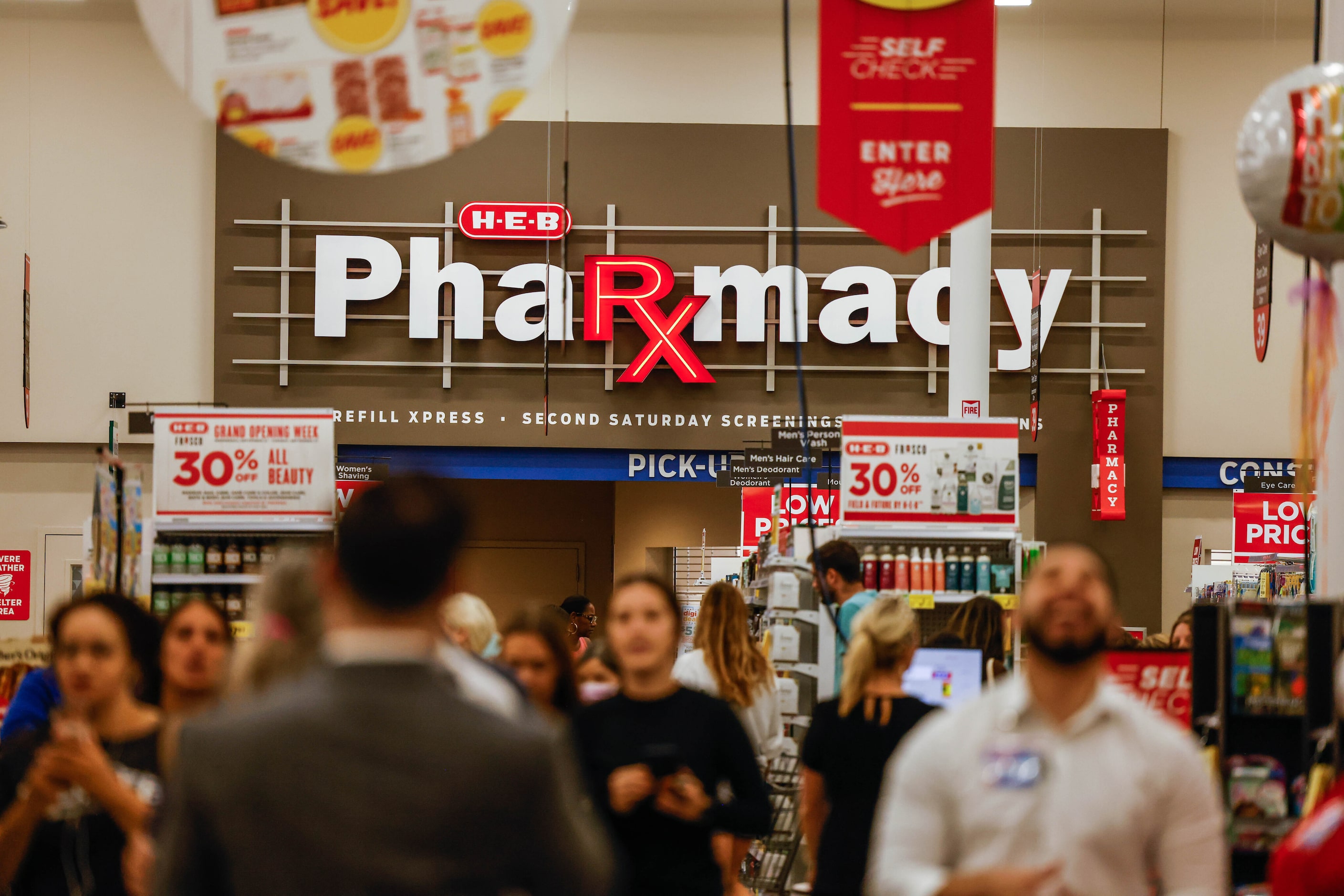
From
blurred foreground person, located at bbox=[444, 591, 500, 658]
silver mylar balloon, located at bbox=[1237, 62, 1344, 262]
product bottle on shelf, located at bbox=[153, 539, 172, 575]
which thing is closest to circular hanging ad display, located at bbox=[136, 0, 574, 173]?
blurred foreground person, located at bbox=[444, 591, 500, 658]

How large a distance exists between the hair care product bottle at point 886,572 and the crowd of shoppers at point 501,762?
9.52 feet

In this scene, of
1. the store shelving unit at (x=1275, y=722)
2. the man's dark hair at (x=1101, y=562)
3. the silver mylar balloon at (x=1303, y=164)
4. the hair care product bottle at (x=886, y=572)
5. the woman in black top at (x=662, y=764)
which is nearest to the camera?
the man's dark hair at (x=1101, y=562)

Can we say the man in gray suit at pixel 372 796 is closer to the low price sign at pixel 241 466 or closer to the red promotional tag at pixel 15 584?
the low price sign at pixel 241 466

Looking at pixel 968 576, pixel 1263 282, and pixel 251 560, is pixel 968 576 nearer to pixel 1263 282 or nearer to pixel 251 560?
pixel 1263 282

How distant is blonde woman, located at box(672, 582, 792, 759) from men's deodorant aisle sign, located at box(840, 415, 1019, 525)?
4.58ft

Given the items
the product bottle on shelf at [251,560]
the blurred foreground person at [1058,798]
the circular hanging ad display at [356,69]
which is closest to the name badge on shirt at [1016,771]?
the blurred foreground person at [1058,798]

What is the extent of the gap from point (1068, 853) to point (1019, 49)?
48.8ft

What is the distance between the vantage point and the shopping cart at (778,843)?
624 cm

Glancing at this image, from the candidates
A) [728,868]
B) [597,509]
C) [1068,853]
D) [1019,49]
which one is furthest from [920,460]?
[597,509]

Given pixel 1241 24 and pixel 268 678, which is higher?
pixel 1241 24

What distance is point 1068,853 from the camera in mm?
2139

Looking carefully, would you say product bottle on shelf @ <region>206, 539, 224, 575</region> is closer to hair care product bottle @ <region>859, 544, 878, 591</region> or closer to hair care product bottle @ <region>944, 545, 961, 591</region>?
hair care product bottle @ <region>859, 544, 878, 591</region>

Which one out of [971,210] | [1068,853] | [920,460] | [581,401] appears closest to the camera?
[1068,853]

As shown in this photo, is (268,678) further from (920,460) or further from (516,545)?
(516,545)
